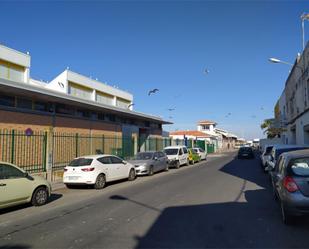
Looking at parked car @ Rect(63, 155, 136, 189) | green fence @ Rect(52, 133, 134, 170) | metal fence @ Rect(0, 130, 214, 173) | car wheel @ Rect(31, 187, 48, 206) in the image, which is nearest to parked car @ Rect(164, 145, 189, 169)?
green fence @ Rect(52, 133, 134, 170)

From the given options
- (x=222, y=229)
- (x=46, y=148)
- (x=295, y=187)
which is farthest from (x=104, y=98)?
(x=295, y=187)

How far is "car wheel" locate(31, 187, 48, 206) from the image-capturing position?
10.2 m

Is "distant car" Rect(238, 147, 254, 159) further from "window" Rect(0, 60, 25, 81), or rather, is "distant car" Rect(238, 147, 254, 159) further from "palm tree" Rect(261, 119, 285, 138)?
"window" Rect(0, 60, 25, 81)

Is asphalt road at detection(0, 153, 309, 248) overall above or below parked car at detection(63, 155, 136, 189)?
below

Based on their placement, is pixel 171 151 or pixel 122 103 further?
pixel 122 103

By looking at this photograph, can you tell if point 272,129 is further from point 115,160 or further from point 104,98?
point 115,160

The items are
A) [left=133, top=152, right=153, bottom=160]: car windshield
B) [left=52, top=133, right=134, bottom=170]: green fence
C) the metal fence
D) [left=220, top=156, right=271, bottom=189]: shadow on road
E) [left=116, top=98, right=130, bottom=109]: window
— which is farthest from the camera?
[left=116, top=98, right=130, bottom=109]: window

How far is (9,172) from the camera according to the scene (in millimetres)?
9547

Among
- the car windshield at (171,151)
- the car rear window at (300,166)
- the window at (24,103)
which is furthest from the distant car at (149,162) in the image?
the car rear window at (300,166)

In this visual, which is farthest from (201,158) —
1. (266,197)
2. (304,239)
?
(304,239)

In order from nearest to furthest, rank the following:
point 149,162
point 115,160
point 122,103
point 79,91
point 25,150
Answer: point 115,160 < point 25,150 < point 149,162 < point 79,91 < point 122,103

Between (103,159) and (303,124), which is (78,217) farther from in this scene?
(303,124)

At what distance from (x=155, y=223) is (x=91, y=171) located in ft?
23.9

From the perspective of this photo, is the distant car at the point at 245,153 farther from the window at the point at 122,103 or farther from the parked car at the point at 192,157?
the window at the point at 122,103
